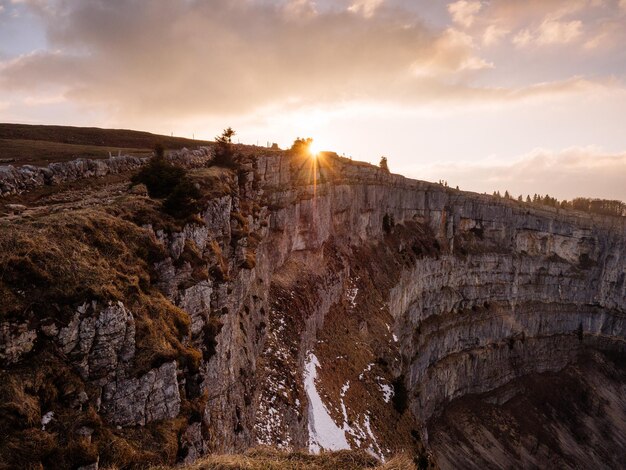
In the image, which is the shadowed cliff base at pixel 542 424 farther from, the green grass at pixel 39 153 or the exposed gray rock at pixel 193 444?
the green grass at pixel 39 153

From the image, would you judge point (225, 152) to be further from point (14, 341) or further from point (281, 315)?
point (14, 341)

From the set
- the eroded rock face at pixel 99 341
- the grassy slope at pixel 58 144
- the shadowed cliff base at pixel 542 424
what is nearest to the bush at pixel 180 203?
the eroded rock face at pixel 99 341

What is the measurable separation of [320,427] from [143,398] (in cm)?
2012

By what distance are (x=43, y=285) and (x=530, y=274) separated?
340 ft

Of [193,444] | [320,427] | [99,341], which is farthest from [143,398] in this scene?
[320,427]

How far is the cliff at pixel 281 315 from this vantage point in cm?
1235

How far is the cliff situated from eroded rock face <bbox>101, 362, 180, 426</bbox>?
0.06m

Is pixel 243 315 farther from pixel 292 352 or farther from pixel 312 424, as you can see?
pixel 312 424

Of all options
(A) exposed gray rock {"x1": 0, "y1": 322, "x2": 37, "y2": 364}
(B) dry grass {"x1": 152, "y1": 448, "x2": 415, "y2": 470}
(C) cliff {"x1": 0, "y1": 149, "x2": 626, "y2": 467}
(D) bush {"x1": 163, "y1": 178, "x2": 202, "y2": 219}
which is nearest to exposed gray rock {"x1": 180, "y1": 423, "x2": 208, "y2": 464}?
(C) cliff {"x1": 0, "y1": 149, "x2": 626, "y2": 467}

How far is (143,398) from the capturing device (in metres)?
13.5

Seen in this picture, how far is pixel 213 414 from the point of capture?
19.5 metres

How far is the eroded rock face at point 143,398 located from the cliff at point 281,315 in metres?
0.06

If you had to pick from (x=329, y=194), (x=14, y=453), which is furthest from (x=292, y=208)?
(x=14, y=453)

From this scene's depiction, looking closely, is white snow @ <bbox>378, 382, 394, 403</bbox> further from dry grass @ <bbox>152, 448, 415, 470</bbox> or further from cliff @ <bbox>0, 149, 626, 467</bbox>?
dry grass @ <bbox>152, 448, 415, 470</bbox>
